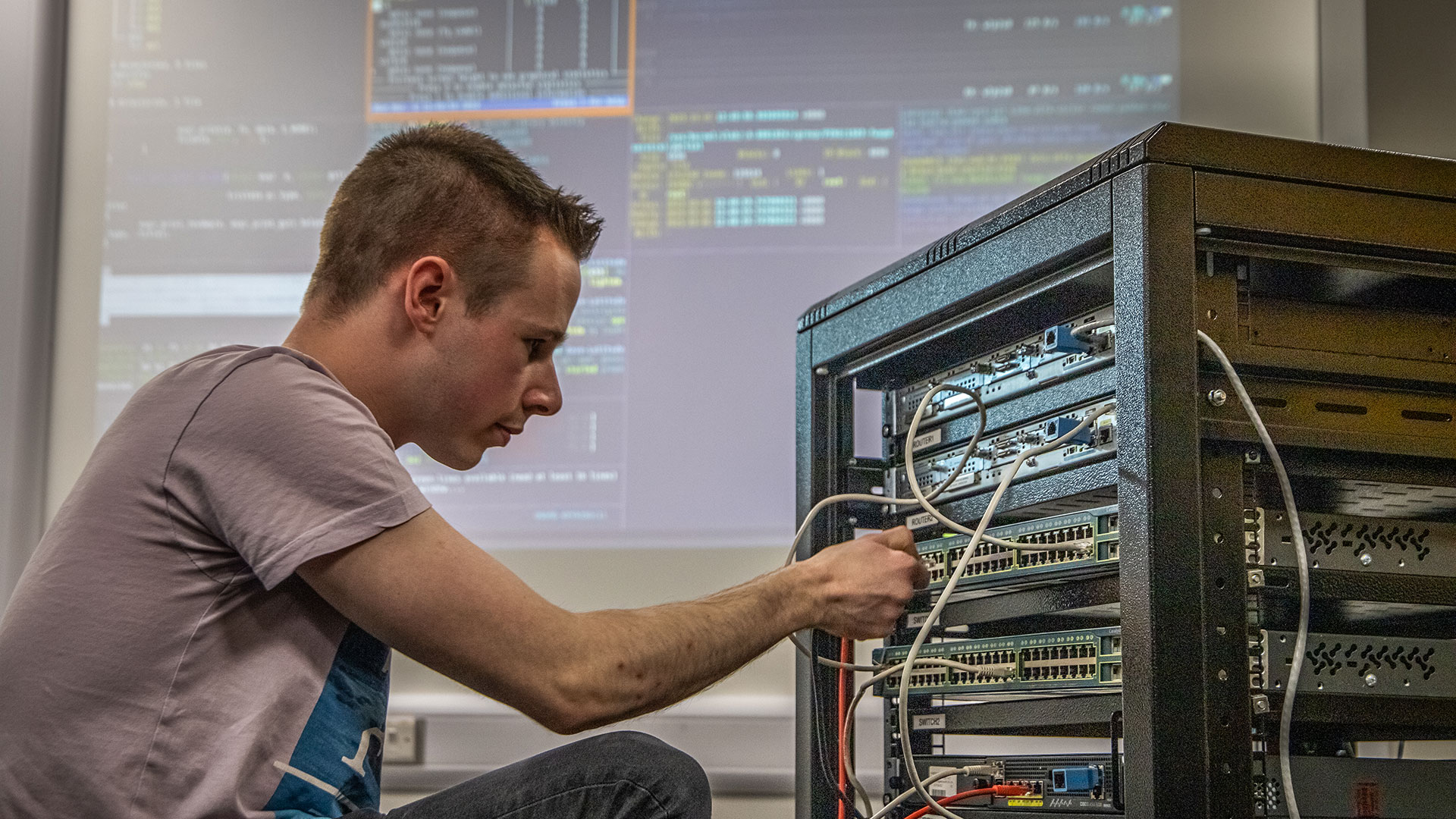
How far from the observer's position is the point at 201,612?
3.13 feet

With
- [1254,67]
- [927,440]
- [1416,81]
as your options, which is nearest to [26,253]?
[927,440]

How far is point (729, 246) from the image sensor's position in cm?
244

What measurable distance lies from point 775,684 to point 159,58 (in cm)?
176

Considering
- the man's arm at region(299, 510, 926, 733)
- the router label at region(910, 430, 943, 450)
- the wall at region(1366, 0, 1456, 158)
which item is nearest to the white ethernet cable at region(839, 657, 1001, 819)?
the man's arm at region(299, 510, 926, 733)

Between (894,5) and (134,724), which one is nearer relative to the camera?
(134,724)

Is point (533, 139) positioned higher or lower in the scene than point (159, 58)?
lower

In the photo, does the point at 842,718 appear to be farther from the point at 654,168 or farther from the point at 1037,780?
the point at 654,168

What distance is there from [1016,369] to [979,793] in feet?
1.36

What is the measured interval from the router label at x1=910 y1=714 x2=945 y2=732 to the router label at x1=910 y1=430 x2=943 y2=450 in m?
0.29

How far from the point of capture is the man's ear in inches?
45.2

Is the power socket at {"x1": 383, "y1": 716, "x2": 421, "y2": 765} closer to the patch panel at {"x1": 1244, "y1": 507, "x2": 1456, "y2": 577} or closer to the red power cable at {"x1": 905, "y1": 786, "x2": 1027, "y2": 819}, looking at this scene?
the red power cable at {"x1": 905, "y1": 786, "x2": 1027, "y2": 819}

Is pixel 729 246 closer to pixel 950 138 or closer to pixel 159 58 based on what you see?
pixel 950 138

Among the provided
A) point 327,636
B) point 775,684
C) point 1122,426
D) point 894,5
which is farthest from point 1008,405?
point 894,5

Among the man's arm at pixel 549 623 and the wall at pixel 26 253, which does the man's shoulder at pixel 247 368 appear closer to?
the man's arm at pixel 549 623
